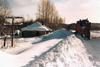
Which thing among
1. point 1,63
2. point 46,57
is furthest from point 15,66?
point 46,57

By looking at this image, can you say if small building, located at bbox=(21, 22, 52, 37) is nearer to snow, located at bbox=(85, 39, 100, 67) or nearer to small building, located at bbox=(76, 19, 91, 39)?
small building, located at bbox=(76, 19, 91, 39)

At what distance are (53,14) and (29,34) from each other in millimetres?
21465

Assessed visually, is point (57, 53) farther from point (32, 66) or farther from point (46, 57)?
point (32, 66)

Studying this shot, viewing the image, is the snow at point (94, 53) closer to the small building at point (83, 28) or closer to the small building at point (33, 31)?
the small building at point (83, 28)

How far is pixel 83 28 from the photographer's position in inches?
1400

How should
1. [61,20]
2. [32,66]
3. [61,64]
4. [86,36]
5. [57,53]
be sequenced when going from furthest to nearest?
[61,20] < [86,36] < [57,53] < [61,64] < [32,66]

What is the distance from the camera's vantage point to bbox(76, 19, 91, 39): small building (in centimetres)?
3522

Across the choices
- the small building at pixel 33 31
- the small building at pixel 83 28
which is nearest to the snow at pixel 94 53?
the small building at pixel 83 28

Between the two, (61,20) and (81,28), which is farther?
(61,20)

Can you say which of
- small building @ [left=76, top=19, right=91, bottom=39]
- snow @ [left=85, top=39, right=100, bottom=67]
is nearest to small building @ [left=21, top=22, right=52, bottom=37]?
small building @ [left=76, top=19, right=91, bottom=39]

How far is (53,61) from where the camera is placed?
39.3 ft

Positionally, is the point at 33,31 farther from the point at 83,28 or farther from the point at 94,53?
the point at 94,53

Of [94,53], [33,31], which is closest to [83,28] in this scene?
[94,53]

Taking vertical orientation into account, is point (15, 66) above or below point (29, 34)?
above
